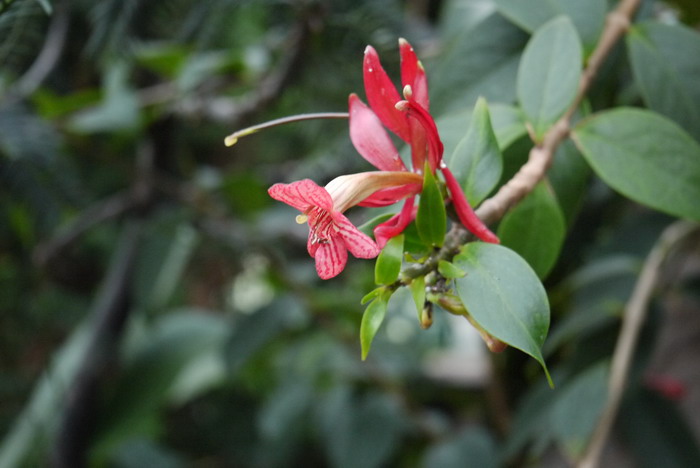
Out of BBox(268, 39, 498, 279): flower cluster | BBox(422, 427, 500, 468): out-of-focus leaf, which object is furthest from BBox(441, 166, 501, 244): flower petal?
BBox(422, 427, 500, 468): out-of-focus leaf

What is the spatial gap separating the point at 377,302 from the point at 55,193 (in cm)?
50

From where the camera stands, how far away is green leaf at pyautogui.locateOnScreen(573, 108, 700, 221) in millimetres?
281

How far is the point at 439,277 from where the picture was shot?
0.22 meters

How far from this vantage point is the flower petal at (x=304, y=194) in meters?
0.19

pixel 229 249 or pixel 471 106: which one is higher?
pixel 471 106

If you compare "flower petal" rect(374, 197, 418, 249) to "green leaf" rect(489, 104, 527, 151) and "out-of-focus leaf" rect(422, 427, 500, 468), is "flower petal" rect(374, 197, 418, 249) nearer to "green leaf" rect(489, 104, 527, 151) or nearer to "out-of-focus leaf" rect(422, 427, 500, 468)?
"green leaf" rect(489, 104, 527, 151)

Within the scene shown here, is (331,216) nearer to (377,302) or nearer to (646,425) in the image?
(377,302)

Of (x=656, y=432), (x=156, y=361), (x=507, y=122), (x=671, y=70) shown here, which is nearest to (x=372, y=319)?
(x=507, y=122)

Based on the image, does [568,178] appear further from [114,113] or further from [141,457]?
[141,457]

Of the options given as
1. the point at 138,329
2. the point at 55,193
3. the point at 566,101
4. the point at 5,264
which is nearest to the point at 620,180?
the point at 566,101

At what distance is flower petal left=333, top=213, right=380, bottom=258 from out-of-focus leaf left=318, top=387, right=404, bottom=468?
0.58 m

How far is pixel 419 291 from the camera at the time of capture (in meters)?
0.21

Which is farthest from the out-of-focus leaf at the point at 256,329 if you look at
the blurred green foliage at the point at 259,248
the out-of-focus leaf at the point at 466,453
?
the out-of-focus leaf at the point at 466,453

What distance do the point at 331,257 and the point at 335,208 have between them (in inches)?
0.9
